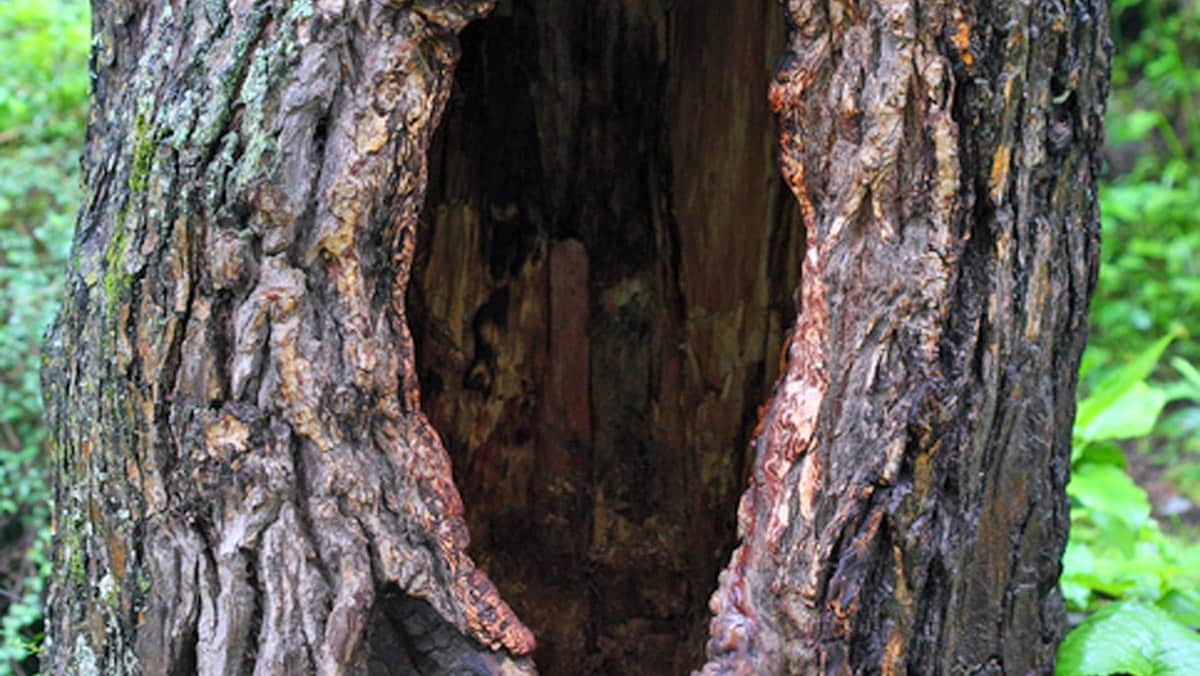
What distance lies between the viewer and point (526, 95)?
7.29ft

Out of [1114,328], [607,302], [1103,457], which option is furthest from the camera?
[1114,328]

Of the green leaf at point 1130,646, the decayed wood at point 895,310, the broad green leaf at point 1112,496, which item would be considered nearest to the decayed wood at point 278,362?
the decayed wood at point 895,310

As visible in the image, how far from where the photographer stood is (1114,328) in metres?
5.09

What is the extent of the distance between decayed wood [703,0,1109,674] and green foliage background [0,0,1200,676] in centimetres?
58

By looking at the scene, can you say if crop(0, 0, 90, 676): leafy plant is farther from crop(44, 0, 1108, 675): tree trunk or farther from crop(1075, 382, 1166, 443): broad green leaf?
crop(1075, 382, 1166, 443): broad green leaf

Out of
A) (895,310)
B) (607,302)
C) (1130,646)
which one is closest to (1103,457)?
(1130,646)

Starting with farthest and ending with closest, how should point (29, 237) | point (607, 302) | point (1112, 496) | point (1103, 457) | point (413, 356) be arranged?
point (29, 237) → point (1103, 457) → point (1112, 496) → point (607, 302) → point (413, 356)

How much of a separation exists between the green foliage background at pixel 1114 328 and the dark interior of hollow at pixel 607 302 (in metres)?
0.82

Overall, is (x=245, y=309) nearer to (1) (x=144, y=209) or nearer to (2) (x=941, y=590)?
(1) (x=144, y=209)

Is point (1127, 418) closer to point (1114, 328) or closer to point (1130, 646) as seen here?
point (1130, 646)

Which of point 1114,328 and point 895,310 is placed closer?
point 895,310

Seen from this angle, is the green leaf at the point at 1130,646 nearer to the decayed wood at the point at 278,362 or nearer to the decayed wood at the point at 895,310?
the decayed wood at the point at 895,310

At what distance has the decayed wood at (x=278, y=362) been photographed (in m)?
1.39

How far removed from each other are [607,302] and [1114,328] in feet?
11.9
